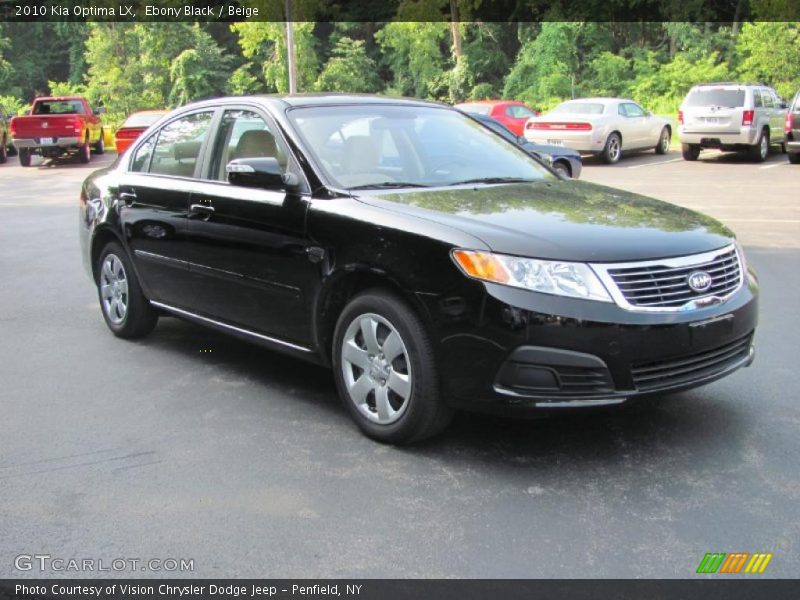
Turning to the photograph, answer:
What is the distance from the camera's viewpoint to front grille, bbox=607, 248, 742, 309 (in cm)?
386

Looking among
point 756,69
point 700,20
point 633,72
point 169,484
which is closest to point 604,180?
point 169,484

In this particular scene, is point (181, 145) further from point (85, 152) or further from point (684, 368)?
point (85, 152)

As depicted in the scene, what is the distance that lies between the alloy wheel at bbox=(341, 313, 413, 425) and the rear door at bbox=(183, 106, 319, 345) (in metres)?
0.39

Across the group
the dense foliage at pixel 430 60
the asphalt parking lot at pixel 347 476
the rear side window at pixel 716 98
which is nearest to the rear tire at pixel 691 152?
the rear side window at pixel 716 98

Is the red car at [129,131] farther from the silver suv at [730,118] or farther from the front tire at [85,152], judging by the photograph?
the silver suv at [730,118]

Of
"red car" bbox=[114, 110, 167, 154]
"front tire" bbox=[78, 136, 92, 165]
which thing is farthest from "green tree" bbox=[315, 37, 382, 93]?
"red car" bbox=[114, 110, 167, 154]

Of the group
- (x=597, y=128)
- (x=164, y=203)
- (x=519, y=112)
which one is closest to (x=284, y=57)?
(x=519, y=112)

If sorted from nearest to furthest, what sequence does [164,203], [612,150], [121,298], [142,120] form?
1. [164,203]
2. [121,298]
3. [612,150]
4. [142,120]

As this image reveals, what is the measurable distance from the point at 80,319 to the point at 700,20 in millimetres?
46930

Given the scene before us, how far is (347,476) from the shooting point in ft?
13.1

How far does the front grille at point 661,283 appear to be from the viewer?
12.7 feet

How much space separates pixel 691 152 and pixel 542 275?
20.5 meters

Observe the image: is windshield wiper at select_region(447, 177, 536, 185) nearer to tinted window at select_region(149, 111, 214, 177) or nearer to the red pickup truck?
tinted window at select_region(149, 111, 214, 177)

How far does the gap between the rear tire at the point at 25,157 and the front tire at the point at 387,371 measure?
23634mm
